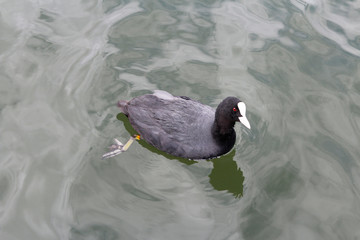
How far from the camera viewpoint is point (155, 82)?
682cm

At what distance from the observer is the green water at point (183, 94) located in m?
5.25

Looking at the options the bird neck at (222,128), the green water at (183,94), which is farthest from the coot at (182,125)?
the green water at (183,94)

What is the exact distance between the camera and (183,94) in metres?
6.72

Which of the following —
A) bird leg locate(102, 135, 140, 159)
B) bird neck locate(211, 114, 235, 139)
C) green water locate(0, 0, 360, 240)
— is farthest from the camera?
bird leg locate(102, 135, 140, 159)

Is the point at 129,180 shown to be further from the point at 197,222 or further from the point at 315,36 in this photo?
the point at 315,36

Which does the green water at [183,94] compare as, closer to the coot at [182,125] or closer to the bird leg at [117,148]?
the bird leg at [117,148]

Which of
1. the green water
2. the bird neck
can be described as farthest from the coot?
the green water

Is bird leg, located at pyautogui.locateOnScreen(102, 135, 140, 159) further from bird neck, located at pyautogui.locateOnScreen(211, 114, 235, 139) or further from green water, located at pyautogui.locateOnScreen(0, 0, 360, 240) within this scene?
bird neck, located at pyautogui.locateOnScreen(211, 114, 235, 139)

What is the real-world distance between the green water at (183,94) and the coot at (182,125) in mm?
256

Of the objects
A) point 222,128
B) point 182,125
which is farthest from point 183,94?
point 222,128

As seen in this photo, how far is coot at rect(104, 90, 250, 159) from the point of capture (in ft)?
18.7

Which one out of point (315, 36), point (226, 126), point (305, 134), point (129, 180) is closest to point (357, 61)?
point (315, 36)

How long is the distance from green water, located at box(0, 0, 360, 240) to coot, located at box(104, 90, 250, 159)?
26cm

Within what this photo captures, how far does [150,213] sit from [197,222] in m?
0.60
